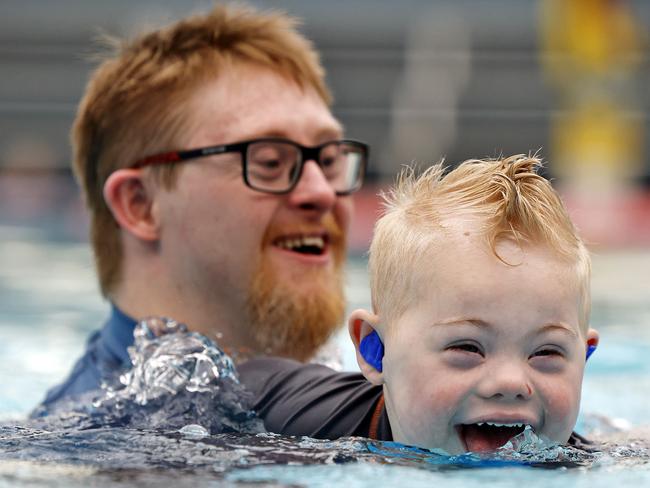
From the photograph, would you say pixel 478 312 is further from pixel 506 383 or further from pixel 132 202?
pixel 132 202

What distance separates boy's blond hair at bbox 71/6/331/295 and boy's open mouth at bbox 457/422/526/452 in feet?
4.61

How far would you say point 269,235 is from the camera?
10.4ft

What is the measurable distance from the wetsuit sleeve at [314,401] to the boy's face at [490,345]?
0.32 meters

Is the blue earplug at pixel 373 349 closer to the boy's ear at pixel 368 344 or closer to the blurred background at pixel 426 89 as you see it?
the boy's ear at pixel 368 344

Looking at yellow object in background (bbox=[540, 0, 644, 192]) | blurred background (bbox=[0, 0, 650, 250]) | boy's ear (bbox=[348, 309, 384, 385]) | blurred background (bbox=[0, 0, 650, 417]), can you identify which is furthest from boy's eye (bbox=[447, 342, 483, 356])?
blurred background (bbox=[0, 0, 650, 250])

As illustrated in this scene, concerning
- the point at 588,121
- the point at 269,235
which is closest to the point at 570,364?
the point at 269,235

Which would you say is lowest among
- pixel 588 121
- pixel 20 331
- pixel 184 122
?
pixel 20 331

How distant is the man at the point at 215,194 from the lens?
3145 millimetres

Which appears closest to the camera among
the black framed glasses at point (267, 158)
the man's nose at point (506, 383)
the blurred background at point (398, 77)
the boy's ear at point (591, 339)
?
the man's nose at point (506, 383)

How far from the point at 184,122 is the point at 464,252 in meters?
1.38

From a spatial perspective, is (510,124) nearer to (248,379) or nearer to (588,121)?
(588,121)

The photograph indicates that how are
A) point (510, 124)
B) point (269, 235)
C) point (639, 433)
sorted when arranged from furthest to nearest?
point (510, 124) < point (269, 235) < point (639, 433)

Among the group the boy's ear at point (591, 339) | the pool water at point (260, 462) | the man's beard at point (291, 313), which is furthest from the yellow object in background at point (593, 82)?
the boy's ear at point (591, 339)

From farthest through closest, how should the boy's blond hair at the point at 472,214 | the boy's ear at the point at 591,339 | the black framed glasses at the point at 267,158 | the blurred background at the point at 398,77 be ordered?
the blurred background at the point at 398,77 < the black framed glasses at the point at 267,158 < the boy's ear at the point at 591,339 < the boy's blond hair at the point at 472,214
